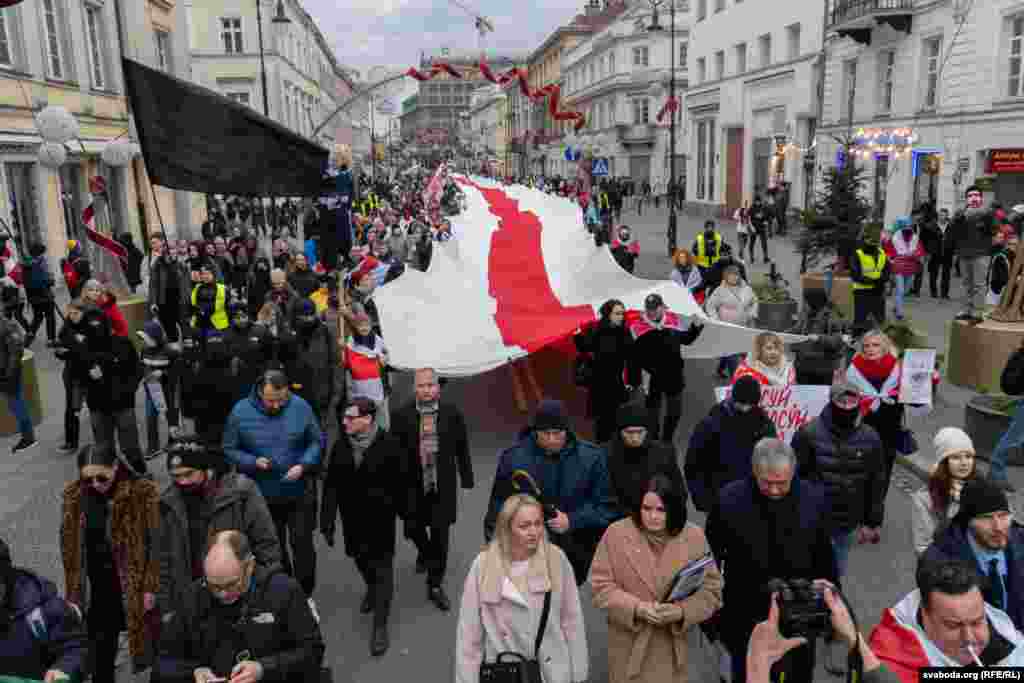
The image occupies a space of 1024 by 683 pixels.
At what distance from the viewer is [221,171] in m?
6.18

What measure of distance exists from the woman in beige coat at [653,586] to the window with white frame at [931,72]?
23.5 m

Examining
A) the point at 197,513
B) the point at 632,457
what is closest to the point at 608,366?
the point at 632,457

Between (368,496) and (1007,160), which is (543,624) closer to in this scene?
(368,496)

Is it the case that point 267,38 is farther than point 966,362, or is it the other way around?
point 267,38

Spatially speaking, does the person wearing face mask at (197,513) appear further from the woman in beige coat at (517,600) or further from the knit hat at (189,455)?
the woman in beige coat at (517,600)

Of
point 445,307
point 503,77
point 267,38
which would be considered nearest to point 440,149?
point 267,38

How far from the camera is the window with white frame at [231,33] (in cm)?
4800

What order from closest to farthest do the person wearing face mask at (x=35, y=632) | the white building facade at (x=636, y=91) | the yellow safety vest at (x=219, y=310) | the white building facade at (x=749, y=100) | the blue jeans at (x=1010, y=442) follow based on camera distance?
the person wearing face mask at (x=35, y=632) → the blue jeans at (x=1010, y=442) → the yellow safety vest at (x=219, y=310) → the white building facade at (x=749, y=100) → the white building facade at (x=636, y=91)

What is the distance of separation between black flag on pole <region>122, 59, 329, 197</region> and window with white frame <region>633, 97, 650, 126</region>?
181ft

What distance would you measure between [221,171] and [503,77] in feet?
63.4

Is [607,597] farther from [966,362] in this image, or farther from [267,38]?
[267,38]

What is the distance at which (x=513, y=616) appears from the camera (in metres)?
3.57

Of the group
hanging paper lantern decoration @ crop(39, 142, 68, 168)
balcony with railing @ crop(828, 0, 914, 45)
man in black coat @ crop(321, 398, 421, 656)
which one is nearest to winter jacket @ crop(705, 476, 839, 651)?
man in black coat @ crop(321, 398, 421, 656)

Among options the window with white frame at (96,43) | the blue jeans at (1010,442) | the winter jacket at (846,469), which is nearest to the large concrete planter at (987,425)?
the blue jeans at (1010,442)
